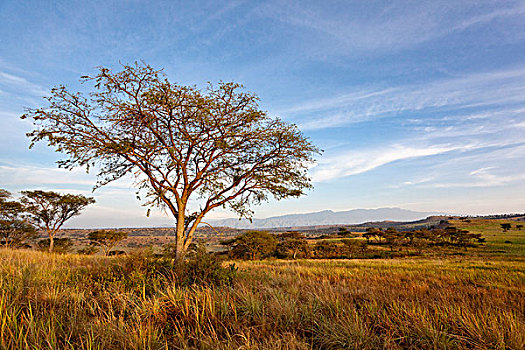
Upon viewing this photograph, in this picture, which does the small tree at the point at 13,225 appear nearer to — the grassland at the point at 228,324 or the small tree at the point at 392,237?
the grassland at the point at 228,324

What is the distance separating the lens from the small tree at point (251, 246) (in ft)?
178

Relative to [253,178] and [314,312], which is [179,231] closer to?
[253,178]

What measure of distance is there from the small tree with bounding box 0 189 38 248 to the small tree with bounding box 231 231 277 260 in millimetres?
34350

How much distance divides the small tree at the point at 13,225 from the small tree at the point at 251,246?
3435 centimetres

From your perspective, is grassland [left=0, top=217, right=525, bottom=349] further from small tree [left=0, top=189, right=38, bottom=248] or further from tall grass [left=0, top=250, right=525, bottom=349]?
small tree [left=0, top=189, right=38, bottom=248]

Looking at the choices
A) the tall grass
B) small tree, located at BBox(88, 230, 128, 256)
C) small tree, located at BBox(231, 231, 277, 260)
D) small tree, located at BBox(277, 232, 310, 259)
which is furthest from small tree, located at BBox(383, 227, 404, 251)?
the tall grass

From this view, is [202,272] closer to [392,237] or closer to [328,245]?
[328,245]

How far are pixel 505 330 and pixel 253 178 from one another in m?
11.3

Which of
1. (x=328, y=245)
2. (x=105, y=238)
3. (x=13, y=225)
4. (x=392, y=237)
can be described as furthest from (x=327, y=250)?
(x=13, y=225)

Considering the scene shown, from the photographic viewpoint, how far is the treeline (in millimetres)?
54938

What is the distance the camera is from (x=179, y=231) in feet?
41.3

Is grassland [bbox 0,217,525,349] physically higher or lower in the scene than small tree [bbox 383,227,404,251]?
higher

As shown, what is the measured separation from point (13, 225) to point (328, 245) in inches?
2406

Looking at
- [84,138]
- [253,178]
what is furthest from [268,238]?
[84,138]
